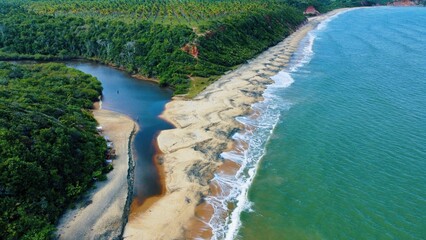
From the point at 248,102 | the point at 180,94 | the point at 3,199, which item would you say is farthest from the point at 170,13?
the point at 3,199

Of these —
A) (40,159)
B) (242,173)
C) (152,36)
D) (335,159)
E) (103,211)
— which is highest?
(152,36)

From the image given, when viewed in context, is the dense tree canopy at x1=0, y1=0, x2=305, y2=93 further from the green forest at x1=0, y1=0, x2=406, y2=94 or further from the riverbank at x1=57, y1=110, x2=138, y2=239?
the riverbank at x1=57, y1=110, x2=138, y2=239

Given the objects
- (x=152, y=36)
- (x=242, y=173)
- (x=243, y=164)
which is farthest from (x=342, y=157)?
(x=152, y=36)

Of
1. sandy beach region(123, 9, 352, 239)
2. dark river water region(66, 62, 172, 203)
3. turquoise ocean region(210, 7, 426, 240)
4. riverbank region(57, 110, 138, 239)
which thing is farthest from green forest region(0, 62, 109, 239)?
turquoise ocean region(210, 7, 426, 240)

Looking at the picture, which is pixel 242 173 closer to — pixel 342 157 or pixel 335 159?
pixel 335 159

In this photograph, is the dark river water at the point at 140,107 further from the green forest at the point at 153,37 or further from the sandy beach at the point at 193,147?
the green forest at the point at 153,37

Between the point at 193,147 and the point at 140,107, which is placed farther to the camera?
the point at 140,107
